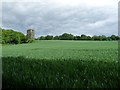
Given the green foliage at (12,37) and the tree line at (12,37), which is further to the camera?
the green foliage at (12,37)

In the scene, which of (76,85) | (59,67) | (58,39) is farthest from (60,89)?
(58,39)

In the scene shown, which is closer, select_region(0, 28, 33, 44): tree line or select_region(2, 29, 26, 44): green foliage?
select_region(0, 28, 33, 44): tree line

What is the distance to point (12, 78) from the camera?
5.55 meters

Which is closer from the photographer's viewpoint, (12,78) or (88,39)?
(12,78)

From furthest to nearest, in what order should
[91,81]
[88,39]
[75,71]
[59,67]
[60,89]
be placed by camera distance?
[88,39] < [59,67] < [75,71] < [91,81] < [60,89]

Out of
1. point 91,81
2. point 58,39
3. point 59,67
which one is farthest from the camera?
point 58,39

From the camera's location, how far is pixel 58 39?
5053 cm

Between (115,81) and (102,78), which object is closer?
(115,81)

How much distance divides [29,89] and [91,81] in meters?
1.19

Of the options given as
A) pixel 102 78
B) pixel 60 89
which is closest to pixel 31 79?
pixel 60 89

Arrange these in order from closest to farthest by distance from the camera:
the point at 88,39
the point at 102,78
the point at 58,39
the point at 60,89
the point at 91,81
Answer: the point at 60,89 → the point at 91,81 → the point at 102,78 → the point at 88,39 → the point at 58,39

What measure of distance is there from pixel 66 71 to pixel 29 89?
151cm

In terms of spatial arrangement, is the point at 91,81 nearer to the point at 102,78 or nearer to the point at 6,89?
the point at 102,78

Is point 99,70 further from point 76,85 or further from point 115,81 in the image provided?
point 76,85
